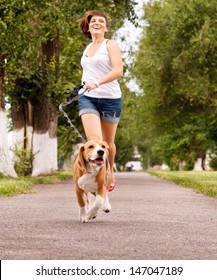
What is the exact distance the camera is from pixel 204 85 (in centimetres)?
3669

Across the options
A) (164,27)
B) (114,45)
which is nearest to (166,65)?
(164,27)

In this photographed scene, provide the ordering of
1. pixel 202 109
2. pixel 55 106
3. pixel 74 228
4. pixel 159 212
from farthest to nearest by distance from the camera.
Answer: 1. pixel 202 109
2. pixel 55 106
3. pixel 159 212
4. pixel 74 228

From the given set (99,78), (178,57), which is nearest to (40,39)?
(99,78)

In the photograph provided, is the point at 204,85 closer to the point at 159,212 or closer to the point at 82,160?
the point at 159,212

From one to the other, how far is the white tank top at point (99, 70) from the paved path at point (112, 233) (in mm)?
1648

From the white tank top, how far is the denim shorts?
63mm

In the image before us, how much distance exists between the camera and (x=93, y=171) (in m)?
9.06

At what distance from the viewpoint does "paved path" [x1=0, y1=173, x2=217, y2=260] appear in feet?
22.3

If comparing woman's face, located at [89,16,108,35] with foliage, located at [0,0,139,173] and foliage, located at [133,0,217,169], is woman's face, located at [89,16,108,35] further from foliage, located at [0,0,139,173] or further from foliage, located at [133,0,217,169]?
foliage, located at [133,0,217,169]

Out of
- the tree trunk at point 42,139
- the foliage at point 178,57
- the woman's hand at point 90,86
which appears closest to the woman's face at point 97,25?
the woman's hand at point 90,86

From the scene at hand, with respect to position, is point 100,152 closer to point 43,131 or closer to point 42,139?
point 43,131

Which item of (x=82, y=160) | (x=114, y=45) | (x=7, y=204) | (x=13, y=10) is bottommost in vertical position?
(x=7, y=204)

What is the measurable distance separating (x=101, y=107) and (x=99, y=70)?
0.48 m

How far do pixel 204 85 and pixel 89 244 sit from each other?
29.9m
